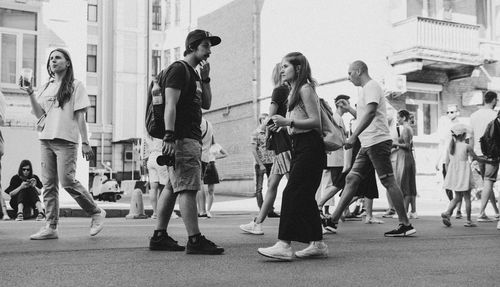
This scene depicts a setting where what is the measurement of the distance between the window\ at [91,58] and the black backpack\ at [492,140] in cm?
3663

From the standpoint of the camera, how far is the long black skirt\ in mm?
5699

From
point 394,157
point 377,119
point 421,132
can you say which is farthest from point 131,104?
point 377,119

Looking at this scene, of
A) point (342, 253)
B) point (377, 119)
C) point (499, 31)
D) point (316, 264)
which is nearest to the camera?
point (316, 264)

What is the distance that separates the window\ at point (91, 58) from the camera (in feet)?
144

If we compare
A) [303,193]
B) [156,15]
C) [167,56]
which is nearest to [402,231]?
[303,193]

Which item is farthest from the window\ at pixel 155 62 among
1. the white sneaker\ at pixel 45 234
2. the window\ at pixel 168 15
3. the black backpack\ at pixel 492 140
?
the white sneaker\ at pixel 45 234

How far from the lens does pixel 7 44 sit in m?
22.0

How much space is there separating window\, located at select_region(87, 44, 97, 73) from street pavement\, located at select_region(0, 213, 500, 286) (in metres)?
36.7

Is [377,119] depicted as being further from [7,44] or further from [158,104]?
[7,44]

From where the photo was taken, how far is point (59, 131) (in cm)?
721

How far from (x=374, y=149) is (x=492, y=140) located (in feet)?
8.85

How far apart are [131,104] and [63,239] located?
3742cm

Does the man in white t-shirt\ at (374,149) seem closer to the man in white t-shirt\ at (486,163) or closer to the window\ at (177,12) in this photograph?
the man in white t-shirt\ at (486,163)

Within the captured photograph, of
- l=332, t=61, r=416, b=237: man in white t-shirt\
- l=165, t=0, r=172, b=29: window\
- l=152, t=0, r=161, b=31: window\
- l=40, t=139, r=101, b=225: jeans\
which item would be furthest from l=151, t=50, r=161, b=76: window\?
l=40, t=139, r=101, b=225: jeans\
